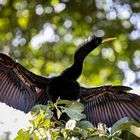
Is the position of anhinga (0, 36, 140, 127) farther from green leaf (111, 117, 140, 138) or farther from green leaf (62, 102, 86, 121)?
green leaf (111, 117, 140, 138)

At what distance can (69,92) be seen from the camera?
185cm

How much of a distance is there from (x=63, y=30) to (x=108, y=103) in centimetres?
195

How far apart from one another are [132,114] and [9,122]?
1.52 ft

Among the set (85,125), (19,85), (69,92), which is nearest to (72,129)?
(85,125)

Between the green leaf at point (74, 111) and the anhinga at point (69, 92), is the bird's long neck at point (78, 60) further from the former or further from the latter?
the green leaf at point (74, 111)

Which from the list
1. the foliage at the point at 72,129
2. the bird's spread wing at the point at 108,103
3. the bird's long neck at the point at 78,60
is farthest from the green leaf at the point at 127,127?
the bird's long neck at the point at 78,60

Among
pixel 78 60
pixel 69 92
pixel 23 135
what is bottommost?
pixel 23 135

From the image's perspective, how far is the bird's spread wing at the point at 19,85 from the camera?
6.23 ft

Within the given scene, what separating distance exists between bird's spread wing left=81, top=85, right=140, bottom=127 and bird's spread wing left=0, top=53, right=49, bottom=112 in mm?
Answer: 172

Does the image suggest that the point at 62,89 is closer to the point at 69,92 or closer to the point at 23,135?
the point at 69,92

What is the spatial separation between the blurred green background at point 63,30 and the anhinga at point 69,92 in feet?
5.13

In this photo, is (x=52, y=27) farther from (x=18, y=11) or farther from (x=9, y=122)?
(x=9, y=122)

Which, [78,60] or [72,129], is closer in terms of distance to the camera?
[72,129]

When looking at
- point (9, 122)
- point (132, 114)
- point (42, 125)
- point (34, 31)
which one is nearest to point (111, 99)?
point (132, 114)
